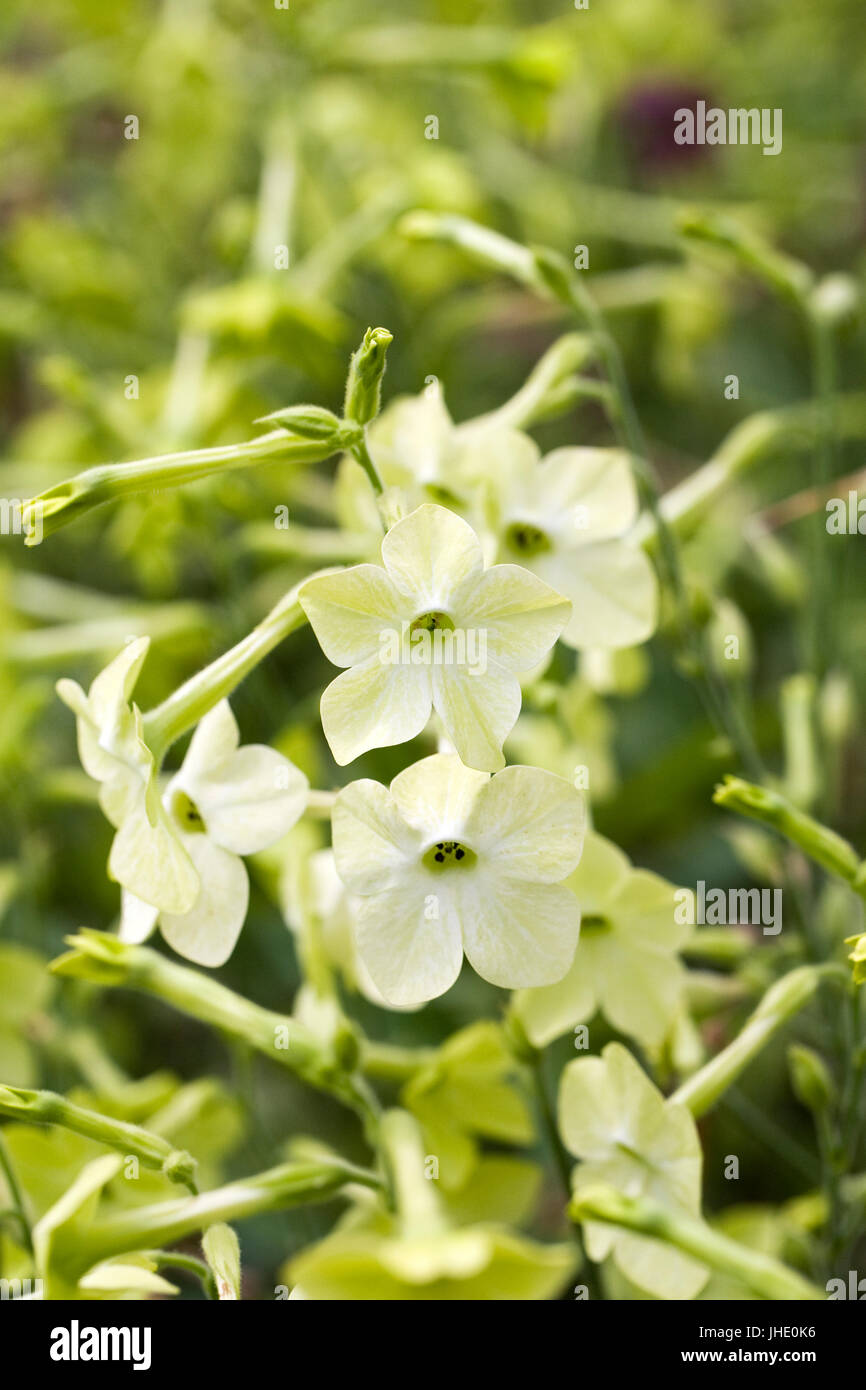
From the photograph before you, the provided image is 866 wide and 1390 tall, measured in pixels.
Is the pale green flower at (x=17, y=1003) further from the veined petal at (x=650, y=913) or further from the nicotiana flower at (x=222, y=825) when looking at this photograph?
the veined petal at (x=650, y=913)

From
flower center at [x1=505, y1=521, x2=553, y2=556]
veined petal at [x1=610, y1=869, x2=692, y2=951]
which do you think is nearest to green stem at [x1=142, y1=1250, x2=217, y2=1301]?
veined petal at [x1=610, y1=869, x2=692, y2=951]

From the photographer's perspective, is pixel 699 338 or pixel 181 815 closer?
pixel 181 815

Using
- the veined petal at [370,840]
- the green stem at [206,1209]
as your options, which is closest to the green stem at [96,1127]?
the green stem at [206,1209]

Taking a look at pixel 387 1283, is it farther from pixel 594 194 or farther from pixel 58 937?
pixel 594 194

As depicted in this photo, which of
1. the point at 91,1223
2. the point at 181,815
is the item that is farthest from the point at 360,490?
the point at 91,1223

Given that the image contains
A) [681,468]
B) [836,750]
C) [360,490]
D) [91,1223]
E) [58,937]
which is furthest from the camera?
[681,468]
